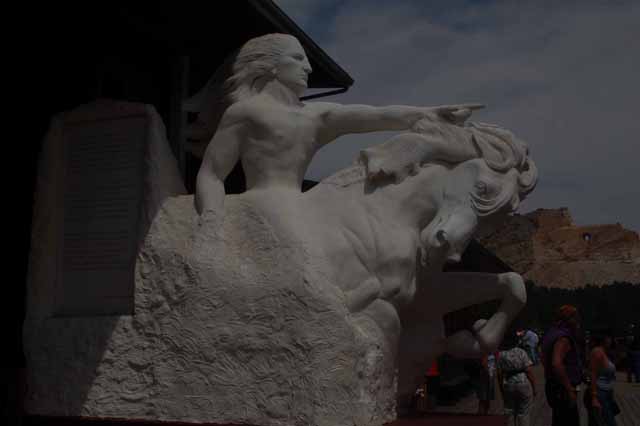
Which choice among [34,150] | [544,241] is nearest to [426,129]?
[34,150]

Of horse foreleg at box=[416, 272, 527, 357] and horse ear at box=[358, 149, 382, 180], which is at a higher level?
horse ear at box=[358, 149, 382, 180]

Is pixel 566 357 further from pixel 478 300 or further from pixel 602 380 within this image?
pixel 602 380

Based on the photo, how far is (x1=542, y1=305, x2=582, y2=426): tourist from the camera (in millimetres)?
4863

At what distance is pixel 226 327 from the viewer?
367cm

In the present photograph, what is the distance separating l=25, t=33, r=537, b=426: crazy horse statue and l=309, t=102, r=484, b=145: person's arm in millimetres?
12

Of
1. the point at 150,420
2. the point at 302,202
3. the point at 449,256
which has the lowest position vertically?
the point at 150,420

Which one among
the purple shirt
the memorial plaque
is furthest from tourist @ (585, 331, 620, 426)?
the memorial plaque

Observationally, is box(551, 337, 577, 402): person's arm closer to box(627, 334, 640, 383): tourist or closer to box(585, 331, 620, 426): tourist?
box(585, 331, 620, 426): tourist

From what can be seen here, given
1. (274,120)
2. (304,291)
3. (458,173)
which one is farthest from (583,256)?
(304,291)

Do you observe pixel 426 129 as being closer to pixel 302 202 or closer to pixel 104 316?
pixel 302 202

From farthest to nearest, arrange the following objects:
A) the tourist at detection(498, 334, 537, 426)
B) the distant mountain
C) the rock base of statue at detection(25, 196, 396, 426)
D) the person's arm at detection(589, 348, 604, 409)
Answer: the distant mountain < the tourist at detection(498, 334, 537, 426) < the person's arm at detection(589, 348, 604, 409) < the rock base of statue at detection(25, 196, 396, 426)

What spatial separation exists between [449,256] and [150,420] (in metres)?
1.83

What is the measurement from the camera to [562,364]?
4867 mm

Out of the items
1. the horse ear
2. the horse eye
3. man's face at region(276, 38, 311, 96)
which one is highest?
man's face at region(276, 38, 311, 96)
